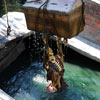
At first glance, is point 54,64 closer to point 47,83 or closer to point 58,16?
point 58,16

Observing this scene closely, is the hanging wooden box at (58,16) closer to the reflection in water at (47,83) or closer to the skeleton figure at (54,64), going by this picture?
the skeleton figure at (54,64)

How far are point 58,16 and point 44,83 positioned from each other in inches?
139

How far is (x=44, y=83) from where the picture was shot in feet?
21.9

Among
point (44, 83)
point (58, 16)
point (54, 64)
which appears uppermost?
point (58, 16)

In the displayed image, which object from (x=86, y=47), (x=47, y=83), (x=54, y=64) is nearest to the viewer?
(x=54, y=64)

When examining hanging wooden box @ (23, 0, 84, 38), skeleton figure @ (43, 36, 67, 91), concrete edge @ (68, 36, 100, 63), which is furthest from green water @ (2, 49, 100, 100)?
hanging wooden box @ (23, 0, 84, 38)

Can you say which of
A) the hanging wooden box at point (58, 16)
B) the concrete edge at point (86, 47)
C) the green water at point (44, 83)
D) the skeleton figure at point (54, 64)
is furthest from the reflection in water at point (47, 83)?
the hanging wooden box at point (58, 16)

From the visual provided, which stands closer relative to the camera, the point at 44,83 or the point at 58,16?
the point at 58,16

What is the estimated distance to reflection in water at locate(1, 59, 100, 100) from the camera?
6.14 meters

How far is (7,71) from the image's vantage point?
7340 mm

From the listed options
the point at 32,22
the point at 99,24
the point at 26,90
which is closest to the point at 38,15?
the point at 32,22

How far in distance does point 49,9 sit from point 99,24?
14.9 feet

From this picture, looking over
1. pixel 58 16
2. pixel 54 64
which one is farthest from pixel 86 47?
pixel 58 16

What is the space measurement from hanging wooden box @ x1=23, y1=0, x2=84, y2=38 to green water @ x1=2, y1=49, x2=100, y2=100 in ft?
9.24
